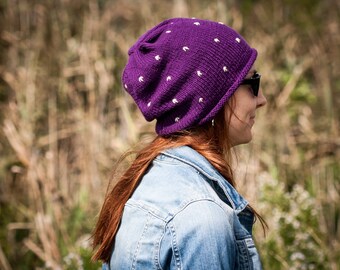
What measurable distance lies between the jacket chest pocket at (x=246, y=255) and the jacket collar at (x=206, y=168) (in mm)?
88

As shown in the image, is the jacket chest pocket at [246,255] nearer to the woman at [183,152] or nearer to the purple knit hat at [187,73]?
the woman at [183,152]

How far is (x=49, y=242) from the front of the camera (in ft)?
11.1

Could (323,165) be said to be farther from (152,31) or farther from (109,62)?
(152,31)

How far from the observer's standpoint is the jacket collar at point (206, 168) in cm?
162

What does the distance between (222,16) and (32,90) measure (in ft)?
5.19

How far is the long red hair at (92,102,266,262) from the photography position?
5.52 feet

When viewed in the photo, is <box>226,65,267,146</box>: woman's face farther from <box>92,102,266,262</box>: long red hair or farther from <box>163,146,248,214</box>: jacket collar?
<box>163,146,248,214</box>: jacket collar

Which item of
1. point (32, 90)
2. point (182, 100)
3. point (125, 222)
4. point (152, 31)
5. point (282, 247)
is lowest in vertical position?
point (282, 247)

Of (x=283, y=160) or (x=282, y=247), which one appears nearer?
(x=282, y=247)

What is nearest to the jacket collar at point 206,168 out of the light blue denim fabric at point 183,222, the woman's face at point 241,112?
the light blue denim fabric at point 183,222

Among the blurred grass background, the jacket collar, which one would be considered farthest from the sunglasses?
the blurred grass background

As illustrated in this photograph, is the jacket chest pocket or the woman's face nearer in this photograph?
the jacket chest pocket

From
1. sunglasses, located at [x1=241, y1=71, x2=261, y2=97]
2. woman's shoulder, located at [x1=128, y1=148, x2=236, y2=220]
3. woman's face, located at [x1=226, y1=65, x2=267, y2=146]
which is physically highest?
sunglasses, located at [x1=241, y1=71, x2=261, y2=97]

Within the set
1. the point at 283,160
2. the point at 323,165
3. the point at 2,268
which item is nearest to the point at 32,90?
the point at 2,268
